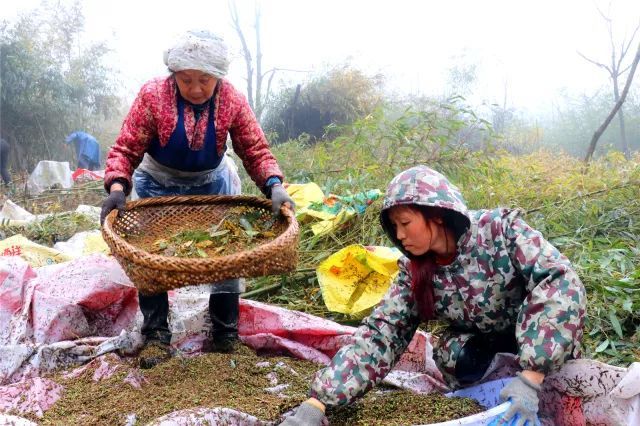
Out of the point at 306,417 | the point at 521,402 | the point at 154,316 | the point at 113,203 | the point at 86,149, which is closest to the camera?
the point at 521,402

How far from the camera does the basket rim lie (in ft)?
6.49

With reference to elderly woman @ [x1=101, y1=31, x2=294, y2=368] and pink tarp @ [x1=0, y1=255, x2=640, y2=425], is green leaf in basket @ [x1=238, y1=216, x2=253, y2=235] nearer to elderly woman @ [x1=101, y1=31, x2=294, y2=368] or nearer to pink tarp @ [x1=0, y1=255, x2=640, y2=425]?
elderly woman @ [x1=101, y1=31, x2=294, y2=368]

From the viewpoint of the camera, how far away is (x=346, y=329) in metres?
2.73

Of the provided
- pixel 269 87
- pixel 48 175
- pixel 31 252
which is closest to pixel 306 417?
pixel 31 252

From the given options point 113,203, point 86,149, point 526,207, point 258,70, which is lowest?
point 86,149

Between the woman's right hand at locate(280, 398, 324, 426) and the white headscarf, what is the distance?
1.25 meters

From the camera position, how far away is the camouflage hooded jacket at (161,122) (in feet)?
8.01

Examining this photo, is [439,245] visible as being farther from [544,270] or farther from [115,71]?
[115,71]

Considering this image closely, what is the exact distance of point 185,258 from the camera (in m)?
2.12

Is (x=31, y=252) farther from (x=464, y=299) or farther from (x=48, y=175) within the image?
(x=48, y=175)

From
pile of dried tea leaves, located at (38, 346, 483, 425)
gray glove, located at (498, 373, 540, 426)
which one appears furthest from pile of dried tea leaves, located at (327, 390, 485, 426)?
gray glove, located at (498, 373, 540, 426)

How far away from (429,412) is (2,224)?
12.7 ft

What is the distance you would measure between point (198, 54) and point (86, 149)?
269 inches

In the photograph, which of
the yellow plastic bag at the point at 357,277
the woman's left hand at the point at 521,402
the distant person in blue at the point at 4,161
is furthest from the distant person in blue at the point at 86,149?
the woman's left hand at the point at 521,402
